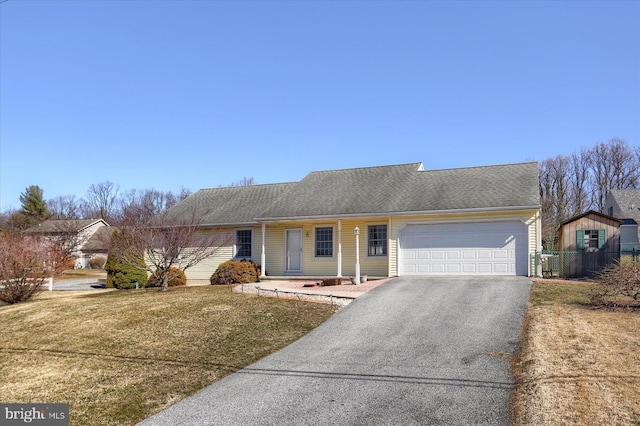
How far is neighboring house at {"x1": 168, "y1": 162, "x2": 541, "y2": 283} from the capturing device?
61.3ft

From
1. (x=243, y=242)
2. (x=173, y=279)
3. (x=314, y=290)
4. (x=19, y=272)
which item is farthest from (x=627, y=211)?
(x=19, y=272)

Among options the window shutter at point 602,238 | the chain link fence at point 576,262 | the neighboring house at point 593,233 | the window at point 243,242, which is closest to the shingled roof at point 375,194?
the window at point 243,242

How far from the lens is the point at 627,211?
123 ft

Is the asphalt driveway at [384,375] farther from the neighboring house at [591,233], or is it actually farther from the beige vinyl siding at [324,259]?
the neighboring house at [591,233]

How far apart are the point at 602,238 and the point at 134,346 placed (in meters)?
25.8

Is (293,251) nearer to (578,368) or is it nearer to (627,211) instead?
(578,368)

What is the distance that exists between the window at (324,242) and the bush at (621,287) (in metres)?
11.2

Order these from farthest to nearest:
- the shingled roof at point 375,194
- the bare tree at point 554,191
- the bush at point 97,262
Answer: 1. the bush at point 97,262
2. the bare tree at point 554,191
3. the shingled roof at point 375,194

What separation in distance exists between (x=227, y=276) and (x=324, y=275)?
4.12 m

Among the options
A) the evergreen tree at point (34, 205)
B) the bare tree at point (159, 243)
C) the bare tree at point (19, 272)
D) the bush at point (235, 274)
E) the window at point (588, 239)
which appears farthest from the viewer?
the evergreen tree at point (34, 205)

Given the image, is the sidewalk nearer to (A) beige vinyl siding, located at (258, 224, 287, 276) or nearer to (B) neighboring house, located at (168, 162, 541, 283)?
(B) neighboring house, located at (168, 162, 541, 283)

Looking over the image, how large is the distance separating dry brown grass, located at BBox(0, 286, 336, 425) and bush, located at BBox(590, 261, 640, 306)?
274 inches

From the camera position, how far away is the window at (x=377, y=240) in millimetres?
20922

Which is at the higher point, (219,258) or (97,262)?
(219,258)
